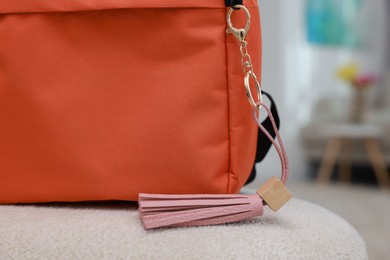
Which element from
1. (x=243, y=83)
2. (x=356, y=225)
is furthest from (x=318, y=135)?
(x=243, y=83)

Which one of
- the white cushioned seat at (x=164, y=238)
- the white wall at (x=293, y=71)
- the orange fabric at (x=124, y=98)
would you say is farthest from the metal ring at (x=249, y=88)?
the white wall at (x=293, y=71)

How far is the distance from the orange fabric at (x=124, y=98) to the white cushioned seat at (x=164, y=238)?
0.17 feet

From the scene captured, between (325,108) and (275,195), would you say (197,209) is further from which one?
(325,108)

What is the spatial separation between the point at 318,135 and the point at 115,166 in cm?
315

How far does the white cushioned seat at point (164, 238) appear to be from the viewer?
50 cm

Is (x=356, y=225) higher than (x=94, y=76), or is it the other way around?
(x=94, y=76)

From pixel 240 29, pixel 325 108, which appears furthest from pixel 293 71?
pixel 240 29

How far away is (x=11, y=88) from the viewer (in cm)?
63

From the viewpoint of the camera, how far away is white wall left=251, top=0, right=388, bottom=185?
3.65 meters

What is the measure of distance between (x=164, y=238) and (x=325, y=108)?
11.3 ft

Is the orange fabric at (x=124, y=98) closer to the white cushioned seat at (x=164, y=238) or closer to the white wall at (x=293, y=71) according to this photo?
the white cushioned seat at (x=164, y=238)

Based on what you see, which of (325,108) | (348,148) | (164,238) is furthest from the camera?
(325,108)

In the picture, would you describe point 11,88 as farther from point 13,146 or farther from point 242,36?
point 242,36

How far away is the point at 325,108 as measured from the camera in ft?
12.6
